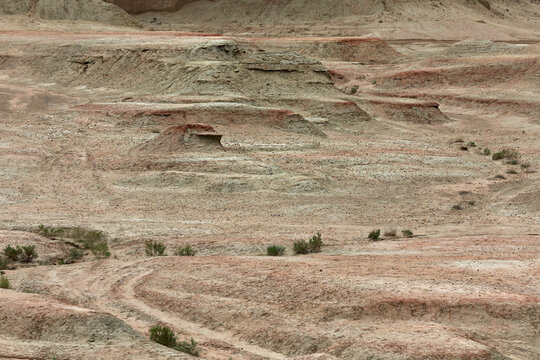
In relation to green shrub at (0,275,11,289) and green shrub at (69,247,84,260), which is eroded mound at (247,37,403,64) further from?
green shrub at (0,275,11,289)

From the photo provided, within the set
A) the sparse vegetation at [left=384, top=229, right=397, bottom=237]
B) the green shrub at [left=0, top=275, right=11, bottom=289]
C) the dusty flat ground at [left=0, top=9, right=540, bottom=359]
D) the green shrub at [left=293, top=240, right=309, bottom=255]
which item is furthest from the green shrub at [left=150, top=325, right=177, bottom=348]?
the sparse vegetation at [left=384, top=229, right=397, bottom=237]

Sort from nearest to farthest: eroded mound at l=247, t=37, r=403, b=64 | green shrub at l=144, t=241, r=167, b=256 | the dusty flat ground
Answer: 1. the dusty flat ground
2. green shrub at l=144, t=241, r=167, b=256
3. eroded mound at l=247, t=37, r=403, b=64

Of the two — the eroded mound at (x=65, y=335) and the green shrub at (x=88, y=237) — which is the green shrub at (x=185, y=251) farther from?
the eroded mound at (x=65, y=335)

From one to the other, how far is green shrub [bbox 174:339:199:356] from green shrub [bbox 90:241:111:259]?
20.0ft

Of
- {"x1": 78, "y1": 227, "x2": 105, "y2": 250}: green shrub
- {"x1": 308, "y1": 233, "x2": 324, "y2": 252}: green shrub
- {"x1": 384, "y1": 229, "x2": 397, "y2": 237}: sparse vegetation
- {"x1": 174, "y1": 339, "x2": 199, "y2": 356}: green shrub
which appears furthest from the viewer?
{"x1": 384, "y1": 229, "x2": 397, "y2": 237}: sparse vegetation

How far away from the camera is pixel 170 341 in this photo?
1121cm

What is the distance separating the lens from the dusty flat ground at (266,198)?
38.0 feet

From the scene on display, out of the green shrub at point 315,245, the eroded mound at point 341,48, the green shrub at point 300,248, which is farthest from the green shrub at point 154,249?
the eroded mound at point 341,48

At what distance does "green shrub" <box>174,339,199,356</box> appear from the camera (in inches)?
435

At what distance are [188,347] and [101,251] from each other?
6.62 metres

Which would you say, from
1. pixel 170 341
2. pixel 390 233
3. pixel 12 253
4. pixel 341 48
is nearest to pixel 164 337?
pixel 170 341

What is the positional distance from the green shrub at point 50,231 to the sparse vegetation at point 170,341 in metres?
8.16

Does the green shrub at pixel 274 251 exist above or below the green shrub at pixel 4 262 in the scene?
above

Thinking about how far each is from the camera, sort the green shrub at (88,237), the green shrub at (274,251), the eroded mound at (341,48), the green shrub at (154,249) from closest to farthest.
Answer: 1. the green shrub at (274,251)
2. the green shrub at (154,249)
3. the green shrub at (88,237)
4. the eroded mound at (341,48)
